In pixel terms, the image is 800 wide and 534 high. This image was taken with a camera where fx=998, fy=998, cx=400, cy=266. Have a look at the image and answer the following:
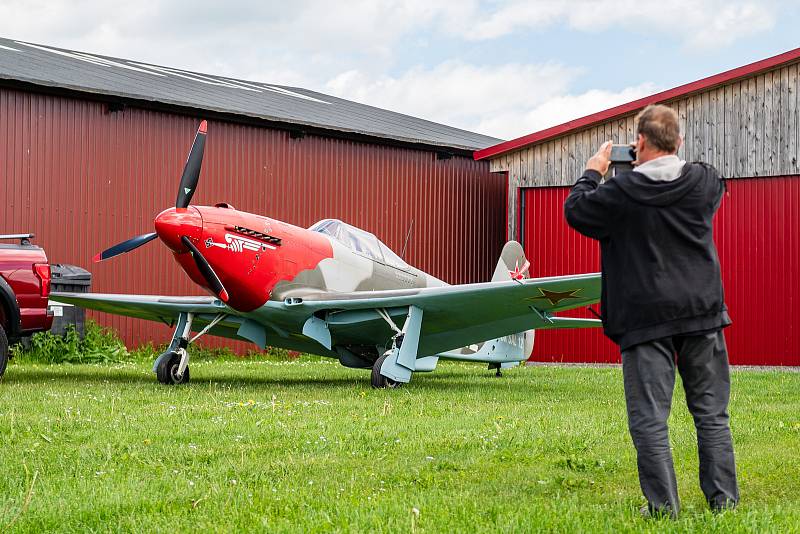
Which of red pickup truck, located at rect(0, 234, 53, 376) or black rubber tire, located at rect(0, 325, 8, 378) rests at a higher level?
red pickup truck, located at rect(0, 234, 53, 376)

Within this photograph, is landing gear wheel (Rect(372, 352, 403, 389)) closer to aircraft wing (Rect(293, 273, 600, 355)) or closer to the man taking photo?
aircraft wing (Rect(293, 273, 600, 355))

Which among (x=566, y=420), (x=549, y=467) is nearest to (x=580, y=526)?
(x=549, y=467)

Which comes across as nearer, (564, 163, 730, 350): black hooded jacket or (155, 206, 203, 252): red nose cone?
(564, 163, 730, 350): black hooded jacket

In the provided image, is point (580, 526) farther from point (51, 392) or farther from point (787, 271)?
point (787, 271)

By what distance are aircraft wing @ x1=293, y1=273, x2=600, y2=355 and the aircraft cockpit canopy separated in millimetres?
986

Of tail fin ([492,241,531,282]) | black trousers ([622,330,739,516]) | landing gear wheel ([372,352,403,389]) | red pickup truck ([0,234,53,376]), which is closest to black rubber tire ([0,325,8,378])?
red pickup truck ([0,234,53,376])

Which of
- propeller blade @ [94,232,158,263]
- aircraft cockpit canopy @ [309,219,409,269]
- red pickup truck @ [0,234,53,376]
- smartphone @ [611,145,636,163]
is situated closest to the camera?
smartphone @ [611,145,636,163]

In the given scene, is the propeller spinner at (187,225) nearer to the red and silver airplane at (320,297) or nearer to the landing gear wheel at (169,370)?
the red and silver airplane at (320,297)

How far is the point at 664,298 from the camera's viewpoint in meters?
4.18

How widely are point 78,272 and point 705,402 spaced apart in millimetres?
13401

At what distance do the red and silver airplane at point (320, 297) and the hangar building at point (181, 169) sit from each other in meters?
4.65

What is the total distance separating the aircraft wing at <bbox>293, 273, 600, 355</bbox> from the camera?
10.6 metres

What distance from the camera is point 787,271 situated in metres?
17.6

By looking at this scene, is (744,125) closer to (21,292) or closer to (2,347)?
(21,292)
